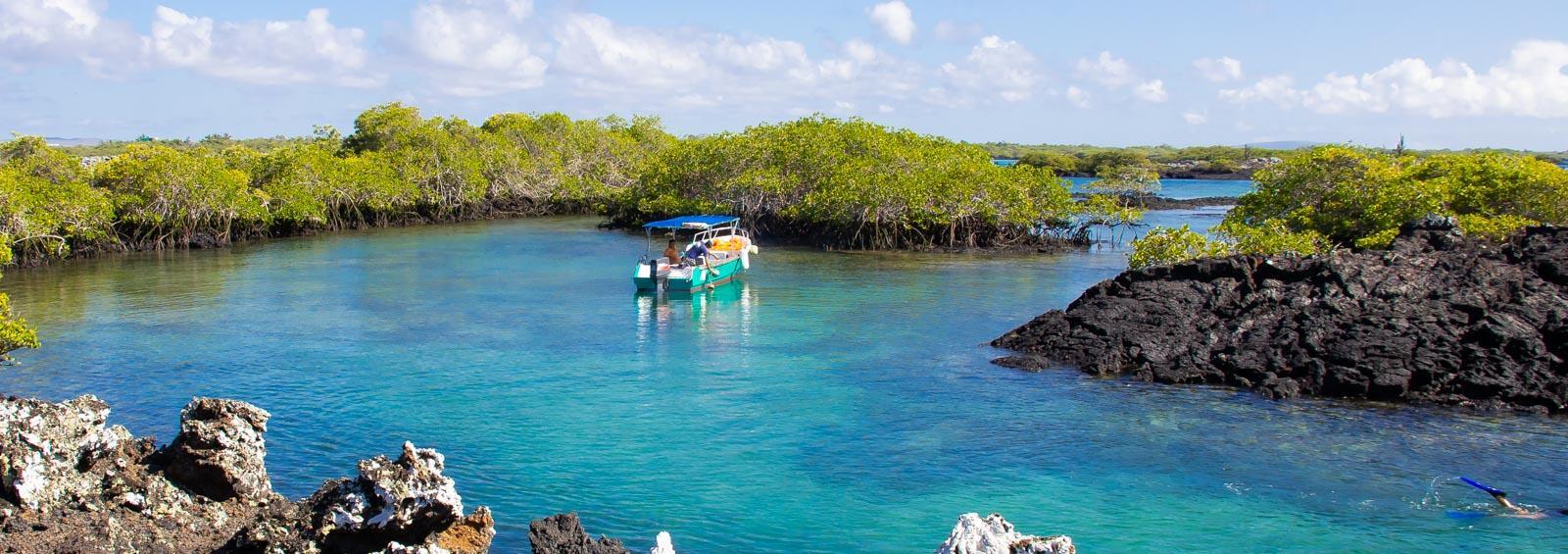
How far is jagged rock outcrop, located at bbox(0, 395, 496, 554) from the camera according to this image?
912cm

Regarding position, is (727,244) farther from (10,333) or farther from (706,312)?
(10,333)

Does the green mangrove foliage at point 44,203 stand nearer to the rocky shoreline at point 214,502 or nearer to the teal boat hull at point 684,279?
the teal boat hull at point 684,279

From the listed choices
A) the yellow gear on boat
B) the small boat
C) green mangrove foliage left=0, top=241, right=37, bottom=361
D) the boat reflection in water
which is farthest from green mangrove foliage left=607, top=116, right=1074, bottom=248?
green mangrove foliage left=0, top=241, right=37, bottom=361

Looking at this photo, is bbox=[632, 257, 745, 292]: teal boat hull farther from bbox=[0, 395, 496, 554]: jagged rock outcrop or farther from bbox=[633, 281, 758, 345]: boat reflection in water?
bbox=[0, 395, 496, 554]: jagged rock outcrop

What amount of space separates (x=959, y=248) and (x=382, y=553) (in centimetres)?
3342

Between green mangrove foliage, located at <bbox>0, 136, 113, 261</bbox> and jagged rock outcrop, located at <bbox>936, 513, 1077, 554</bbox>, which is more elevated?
green mangrove foliage, located at <bbox>0, 136, 113, 261</bbox>

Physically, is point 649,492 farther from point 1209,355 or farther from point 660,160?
point 660,160

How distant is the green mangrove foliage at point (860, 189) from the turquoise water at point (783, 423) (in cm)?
1097

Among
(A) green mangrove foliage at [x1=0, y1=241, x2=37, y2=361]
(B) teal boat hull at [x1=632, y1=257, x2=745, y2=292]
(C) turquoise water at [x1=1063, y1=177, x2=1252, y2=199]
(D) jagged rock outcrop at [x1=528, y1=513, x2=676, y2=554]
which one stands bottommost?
(D) jagged rock outcrop at [x1=528, y1=513, x2=676, y2=554]

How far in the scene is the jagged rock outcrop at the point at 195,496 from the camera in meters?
9.12

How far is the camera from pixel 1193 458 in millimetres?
14711

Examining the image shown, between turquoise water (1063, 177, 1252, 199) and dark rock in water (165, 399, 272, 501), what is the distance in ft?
256

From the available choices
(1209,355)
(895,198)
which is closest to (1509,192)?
(1209,355)

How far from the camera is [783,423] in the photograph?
54.4 feet
